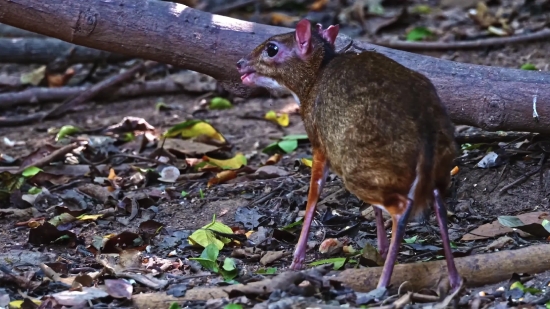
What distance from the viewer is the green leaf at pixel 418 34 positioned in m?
9.87

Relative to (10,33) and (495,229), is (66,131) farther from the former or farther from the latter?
(495,229)

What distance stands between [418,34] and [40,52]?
398 cm

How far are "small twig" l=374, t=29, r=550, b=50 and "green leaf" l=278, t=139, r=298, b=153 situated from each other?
71.3 inches

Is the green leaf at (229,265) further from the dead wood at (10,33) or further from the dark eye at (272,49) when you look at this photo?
the dead wood at (10,33)

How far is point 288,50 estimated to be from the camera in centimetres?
530

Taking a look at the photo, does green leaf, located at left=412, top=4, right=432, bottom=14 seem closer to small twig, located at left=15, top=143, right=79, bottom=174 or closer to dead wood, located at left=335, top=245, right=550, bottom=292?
small twig, located at left=15, top=143, right=79, bottom=174

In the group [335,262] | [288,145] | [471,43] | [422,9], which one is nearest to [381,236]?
[335,262]

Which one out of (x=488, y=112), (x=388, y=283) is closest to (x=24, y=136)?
(x=488, y=112)

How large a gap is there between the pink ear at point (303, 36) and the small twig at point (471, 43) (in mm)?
3617

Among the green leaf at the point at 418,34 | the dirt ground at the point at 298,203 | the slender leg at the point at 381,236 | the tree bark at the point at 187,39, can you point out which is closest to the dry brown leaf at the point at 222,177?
the dirt ground at the point at 298,203

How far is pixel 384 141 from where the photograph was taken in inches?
167

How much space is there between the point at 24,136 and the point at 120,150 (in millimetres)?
1150

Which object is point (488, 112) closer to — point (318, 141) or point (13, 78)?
point (318, 141)

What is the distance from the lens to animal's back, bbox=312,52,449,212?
420 centimetres
